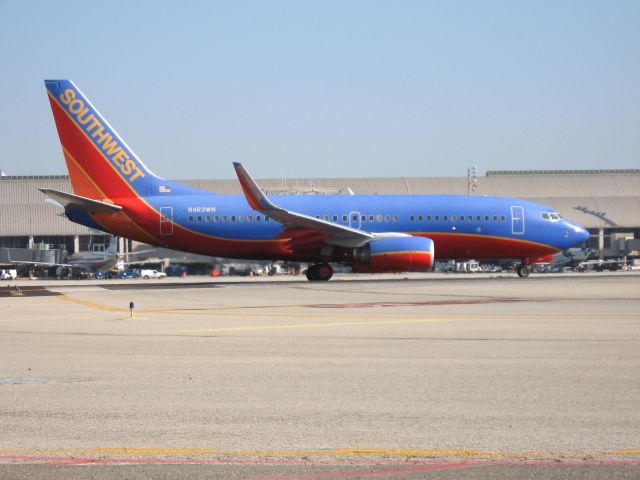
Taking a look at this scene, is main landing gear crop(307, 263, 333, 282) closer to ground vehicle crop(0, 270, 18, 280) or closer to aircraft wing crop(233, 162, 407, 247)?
aircraft wing crop(233, 162, 407, 247)

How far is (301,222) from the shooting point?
142ft

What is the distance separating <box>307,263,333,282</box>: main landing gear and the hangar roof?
47.0m

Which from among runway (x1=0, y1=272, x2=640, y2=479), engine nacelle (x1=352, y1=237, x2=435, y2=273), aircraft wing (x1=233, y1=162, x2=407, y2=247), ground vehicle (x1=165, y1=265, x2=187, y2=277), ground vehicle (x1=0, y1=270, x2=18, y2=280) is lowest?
runway (x1=0, y1=272, x2=640, y2=479)

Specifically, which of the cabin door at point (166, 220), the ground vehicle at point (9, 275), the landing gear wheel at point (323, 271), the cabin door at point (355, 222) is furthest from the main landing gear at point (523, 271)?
the ground vehicle at point (9, 275)

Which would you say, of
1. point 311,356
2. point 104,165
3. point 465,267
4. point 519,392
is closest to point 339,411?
point 519,392

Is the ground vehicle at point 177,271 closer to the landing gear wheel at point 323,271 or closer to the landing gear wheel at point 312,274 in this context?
the landing gear wheel at point 312,274

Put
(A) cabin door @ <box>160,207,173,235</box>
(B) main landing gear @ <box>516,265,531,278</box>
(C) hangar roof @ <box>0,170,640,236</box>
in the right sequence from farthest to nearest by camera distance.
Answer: (C) hangar roof @ <box>0,170,640,236</box>, (B) main landing gear @ <box>516,265,531,278</box>, (A) cabin door @ <box>160,207,173,235</box>

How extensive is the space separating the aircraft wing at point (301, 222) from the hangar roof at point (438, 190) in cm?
4935

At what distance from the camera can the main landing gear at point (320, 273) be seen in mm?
46844

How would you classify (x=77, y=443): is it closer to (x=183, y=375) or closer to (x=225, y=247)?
(x=183, y=375)

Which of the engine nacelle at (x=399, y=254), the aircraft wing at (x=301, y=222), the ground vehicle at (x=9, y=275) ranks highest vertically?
the aircraft wing at (x=301, y=222)

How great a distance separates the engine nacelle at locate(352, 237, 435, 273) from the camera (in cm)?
4259

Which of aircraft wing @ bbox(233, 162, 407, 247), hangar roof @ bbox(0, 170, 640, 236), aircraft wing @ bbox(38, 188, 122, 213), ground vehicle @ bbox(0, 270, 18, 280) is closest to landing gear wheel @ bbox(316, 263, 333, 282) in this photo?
aircraft wing @ bbox(233, 162, 407, 247)

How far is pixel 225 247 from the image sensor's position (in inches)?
1805
